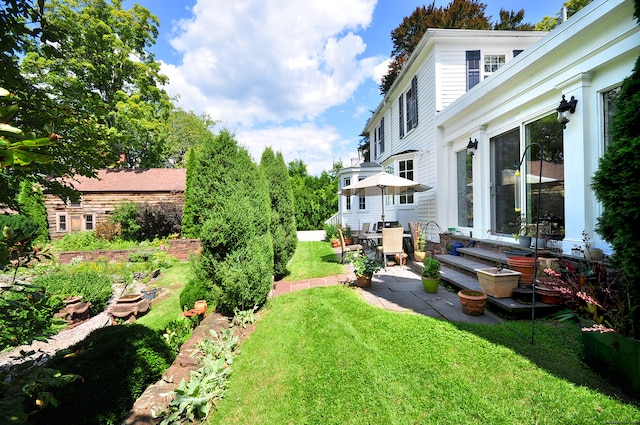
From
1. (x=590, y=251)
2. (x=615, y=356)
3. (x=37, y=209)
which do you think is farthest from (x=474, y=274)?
(x=37, y=209)

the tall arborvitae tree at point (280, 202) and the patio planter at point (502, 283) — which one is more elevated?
the tall arborvitae tree at point (280, 202)

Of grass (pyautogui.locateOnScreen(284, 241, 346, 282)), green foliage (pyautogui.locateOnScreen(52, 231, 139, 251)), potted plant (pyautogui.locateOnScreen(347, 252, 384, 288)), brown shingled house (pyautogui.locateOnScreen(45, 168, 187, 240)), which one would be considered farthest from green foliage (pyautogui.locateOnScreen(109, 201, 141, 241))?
potted plant (pyautogui.locateOnScreen(347, 252, 384, 288))

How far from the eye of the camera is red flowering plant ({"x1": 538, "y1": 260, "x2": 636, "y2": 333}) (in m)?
2.46

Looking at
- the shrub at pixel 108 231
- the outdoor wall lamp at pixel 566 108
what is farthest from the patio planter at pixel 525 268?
the shrub at pixel 108 231

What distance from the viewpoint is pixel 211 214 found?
4152 mm

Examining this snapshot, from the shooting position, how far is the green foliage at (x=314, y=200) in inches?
848

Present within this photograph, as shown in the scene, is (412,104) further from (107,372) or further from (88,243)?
(88,243)

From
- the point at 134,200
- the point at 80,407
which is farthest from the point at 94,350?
the point at 134,200

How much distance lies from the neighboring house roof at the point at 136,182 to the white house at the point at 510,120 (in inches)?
548

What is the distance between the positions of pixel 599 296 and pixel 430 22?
60.4ft

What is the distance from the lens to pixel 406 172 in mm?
10422

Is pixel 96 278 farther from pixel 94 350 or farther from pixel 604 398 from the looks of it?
pixel 604 398

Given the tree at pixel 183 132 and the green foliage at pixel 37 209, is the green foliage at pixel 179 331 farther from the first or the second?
the tree at pixel 183 132

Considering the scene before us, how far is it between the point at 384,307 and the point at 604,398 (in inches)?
100
